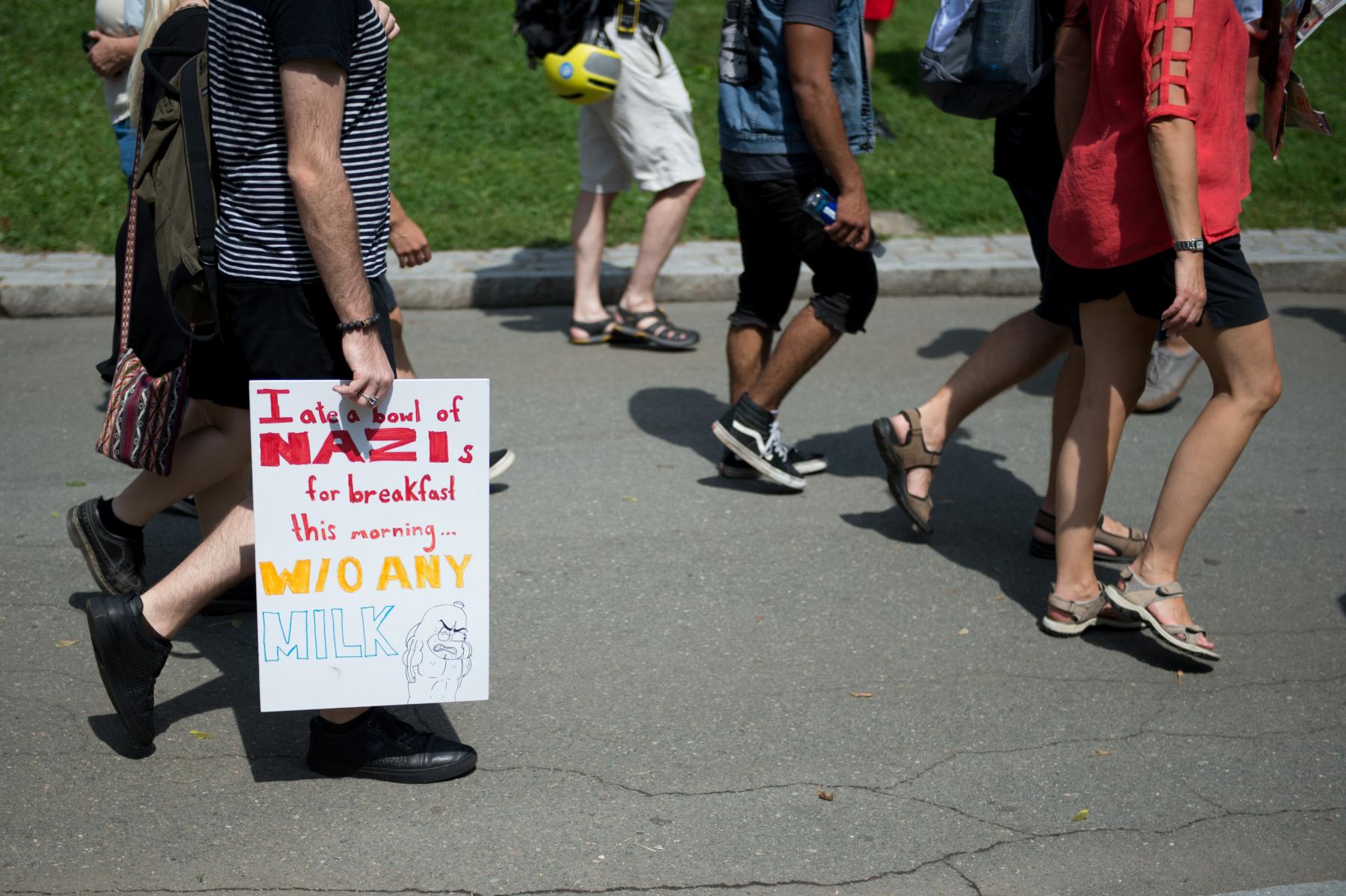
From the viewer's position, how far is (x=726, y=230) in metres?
8.00

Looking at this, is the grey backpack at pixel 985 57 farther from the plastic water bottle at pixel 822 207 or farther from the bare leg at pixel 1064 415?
the bare leg at pixel 1064 415

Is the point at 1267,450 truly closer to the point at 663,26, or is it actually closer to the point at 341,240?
the point at 663,26

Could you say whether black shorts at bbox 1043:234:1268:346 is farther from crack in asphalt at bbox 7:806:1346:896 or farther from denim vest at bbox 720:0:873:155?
crack in asphalt at bbox 7:806:1346:896

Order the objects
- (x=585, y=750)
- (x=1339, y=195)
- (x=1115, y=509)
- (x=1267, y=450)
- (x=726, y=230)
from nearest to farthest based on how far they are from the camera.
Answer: (x=585, y=750) < (x=1115, y=509) < (x=1267, y=450) < (x=726, y=230) < (x=1339, y=195)

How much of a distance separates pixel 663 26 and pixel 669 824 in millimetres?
4224

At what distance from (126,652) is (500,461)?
195cm

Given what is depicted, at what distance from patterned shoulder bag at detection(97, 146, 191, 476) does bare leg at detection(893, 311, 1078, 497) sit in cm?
222

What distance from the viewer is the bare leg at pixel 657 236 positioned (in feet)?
20.6

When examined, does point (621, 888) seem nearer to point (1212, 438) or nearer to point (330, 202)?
point (330, 202)

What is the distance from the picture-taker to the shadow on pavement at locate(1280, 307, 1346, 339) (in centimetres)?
718

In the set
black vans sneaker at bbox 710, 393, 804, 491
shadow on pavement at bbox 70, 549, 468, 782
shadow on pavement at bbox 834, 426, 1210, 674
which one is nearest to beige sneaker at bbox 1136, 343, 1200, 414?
shadow on pavement at bbox 834, 426, 1210, 674

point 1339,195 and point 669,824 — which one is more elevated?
point 1339,195

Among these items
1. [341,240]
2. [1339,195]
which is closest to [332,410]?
[341,240]

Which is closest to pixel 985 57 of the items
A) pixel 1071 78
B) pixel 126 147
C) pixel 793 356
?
pixel 1071 78
